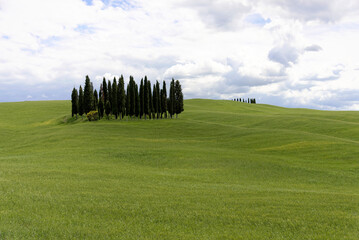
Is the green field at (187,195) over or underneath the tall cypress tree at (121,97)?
underneath

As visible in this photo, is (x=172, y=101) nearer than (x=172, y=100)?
No

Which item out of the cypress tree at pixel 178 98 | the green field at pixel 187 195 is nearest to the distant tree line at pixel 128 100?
the cypress tree at pixel 178 98

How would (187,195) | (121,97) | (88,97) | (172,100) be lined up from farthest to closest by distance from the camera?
(88,97), (172,100), (121,97), (187,195)

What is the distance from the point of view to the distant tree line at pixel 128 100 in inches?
3396

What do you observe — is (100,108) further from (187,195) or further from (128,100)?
(187,195)

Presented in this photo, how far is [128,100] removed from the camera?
8650 centimetres

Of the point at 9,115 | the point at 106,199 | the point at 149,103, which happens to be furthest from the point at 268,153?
the point at 9,115

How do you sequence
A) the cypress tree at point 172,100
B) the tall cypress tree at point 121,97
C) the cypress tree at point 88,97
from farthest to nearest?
the cypress tree at point 88,97 < the cypress tree at point 172,100 < the tall cypress tree at point 121,97

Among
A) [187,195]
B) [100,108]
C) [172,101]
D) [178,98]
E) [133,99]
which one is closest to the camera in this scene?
[187,195]

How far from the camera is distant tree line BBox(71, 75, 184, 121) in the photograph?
3396 inches

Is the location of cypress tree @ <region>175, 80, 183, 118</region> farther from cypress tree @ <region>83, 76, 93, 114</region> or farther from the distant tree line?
cypress tree @ <region>83, 76, 93, 114</region>

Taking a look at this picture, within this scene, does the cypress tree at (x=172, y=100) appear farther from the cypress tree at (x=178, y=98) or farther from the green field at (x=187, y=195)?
the green field at (x=187, y=195)

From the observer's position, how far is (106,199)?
14594mm

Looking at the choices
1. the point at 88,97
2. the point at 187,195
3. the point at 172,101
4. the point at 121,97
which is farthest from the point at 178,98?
the point at 187,195
